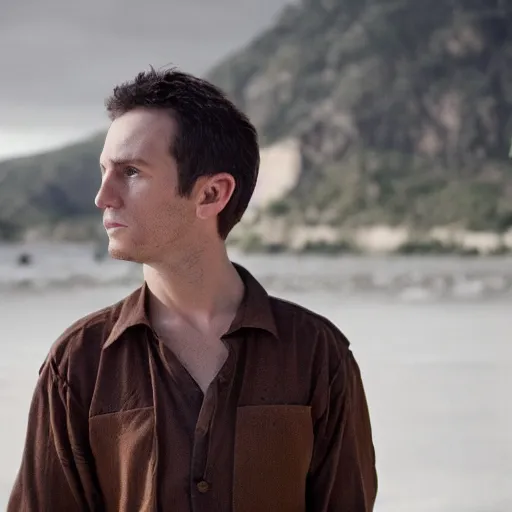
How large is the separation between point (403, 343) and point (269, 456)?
3.92 meters

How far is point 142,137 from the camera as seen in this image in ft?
2.21

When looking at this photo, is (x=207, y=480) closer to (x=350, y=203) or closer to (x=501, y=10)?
(x=350, y=203)

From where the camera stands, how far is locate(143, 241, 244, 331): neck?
0.72m

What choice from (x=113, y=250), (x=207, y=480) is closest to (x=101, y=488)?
(x=207, y=480)

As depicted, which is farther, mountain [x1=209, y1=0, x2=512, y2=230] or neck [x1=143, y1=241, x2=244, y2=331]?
mountain [x1=209, y1=0, x2=512, y2=230]

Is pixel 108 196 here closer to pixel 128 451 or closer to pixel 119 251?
pixel 119 251

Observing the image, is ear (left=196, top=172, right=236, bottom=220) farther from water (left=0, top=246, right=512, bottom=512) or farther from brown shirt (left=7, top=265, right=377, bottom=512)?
water (left=0, top=246, right=512, bottom=512)

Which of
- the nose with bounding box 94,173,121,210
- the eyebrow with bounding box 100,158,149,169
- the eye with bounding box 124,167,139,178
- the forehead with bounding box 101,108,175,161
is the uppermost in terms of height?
the forehead with bounding box 101,108,175,161

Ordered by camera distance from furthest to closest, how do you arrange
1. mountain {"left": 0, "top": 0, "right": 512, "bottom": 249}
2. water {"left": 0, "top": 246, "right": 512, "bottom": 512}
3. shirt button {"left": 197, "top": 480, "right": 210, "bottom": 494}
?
mountain {"left": 0, "top": 0, "right": 512, "bottom": 249} < water {"left": 0, "top": 246, "right": 512, "bottom": 512} < shirt button {"left": 197, "top": 480, "right": 210, "bottom": 494}

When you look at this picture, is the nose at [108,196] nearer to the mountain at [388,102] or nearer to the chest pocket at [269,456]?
the chest pocket at [269,456]

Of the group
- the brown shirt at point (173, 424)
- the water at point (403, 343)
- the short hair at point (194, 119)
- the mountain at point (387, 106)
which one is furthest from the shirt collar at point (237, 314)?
the mountain at point (387, 106)

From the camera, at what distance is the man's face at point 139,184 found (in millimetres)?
675

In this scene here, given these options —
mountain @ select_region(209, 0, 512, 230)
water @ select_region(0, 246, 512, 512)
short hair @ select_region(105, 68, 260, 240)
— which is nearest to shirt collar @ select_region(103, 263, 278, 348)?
short hair @ select_region(105, 68, 260, 240)

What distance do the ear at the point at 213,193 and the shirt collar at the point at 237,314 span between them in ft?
0.29
